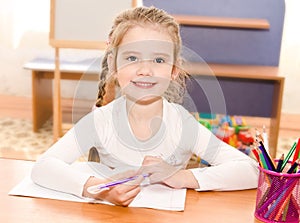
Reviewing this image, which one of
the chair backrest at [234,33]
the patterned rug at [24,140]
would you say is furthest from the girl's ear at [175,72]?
the chair backrest at [234,33]

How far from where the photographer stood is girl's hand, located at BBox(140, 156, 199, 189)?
3.49ft

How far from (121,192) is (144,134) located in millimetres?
210

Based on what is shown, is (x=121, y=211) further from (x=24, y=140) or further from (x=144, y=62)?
(x=24, y=140)

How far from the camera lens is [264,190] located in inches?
37.8

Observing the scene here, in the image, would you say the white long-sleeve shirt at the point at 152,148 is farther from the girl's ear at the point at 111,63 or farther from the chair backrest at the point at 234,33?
the chair backrest at the point at 234,33

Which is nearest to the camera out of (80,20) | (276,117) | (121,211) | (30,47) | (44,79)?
(121,211)

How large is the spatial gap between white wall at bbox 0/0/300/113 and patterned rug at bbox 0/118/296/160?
433 millimetres

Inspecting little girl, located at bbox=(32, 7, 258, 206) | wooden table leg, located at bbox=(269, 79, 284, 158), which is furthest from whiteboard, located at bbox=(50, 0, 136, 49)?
little girl, located at bbox=(32, 7, 258, 206)

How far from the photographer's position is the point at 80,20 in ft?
9.25

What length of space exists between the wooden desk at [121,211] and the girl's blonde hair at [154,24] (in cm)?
25

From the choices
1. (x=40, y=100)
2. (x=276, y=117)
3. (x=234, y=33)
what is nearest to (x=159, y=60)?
(x=276, y=117)

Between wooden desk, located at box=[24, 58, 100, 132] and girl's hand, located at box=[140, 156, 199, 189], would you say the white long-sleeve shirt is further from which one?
wooden desk, located at box=[24, 58, 100, 132]

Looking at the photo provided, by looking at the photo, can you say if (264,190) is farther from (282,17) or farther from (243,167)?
→ (282,17)

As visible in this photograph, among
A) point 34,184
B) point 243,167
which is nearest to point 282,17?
point 243,167
